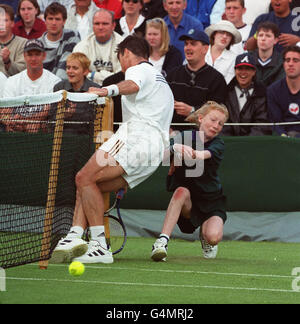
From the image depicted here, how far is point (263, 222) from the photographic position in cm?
1107

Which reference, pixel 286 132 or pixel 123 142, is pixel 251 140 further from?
pixel 123 142

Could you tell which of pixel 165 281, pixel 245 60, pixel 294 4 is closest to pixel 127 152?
pixel 165 281

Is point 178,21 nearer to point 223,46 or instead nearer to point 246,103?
point 223,46

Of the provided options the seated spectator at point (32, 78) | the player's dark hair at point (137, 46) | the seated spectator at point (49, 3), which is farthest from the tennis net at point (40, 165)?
the seated spectator at point (49, 3)

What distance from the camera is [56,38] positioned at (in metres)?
13.6

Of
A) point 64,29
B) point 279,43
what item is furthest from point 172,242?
point 64,29

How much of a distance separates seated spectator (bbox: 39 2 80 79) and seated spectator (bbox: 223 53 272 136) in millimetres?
3335

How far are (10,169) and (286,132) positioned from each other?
13.4ft

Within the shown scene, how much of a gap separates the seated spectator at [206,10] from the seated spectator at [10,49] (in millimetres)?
3091

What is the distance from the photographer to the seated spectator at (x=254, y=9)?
518 inches

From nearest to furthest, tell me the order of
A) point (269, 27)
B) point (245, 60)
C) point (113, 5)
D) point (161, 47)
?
point (245, 60) < point (269, 27) < point (161, 47) < point (113, 5)

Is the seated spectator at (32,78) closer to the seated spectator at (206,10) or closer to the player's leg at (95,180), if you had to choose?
the seated spectator at (206,10)

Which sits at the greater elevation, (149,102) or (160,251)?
(149,102)

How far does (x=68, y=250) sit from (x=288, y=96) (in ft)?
17.6
